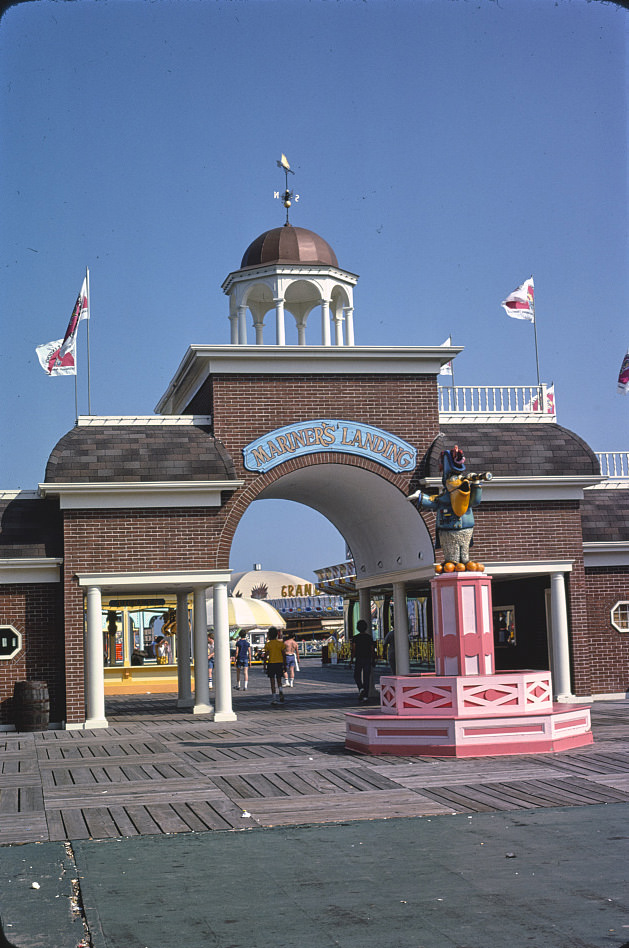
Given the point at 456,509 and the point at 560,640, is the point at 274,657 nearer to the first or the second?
the point at 560,640

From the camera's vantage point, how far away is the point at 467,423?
934 inches

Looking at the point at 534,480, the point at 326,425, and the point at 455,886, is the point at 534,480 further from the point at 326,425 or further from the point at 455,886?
the point at 455,886

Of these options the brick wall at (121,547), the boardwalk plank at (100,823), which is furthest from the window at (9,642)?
the boardwalk plank at (100,823)

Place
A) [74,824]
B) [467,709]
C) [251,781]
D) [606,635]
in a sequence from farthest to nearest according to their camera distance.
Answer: [606,635], [467,709], [251,781], [74,824]

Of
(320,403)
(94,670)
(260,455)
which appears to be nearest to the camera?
(94,670)

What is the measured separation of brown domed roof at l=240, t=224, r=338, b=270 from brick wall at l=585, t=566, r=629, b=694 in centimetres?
920

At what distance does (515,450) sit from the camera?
2305 centimetres

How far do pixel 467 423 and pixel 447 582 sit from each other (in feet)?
27.8

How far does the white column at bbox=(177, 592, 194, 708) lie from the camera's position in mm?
26066

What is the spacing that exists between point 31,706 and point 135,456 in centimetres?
503

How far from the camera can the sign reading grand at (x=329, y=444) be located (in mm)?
A: 22109

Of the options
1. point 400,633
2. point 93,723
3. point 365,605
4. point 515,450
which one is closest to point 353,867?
point 93,723

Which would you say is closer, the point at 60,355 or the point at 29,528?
the point at 29,528

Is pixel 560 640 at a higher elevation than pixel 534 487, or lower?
lower
